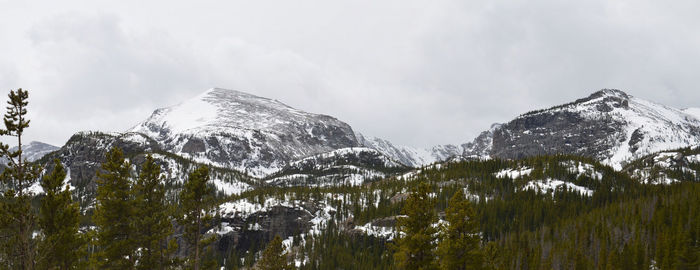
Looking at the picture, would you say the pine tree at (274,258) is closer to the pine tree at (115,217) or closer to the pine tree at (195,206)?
the pine tree at (195,206)

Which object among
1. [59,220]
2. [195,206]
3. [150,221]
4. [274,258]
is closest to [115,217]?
[150,221]

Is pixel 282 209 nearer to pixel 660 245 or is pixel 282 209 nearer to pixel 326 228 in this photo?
pixel 326 228

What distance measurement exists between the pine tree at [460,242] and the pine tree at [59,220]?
2603cm

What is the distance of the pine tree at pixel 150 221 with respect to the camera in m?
34.8

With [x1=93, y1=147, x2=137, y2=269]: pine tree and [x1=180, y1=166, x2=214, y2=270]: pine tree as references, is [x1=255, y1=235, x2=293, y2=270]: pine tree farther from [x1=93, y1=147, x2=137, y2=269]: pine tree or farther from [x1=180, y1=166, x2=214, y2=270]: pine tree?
[x1=93, y1=147, x2=137, y2=269]: pine tree

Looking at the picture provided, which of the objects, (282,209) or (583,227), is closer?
(583,227)

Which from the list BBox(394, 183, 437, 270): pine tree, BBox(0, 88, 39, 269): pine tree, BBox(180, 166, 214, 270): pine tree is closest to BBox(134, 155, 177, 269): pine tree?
BBox(180, 166, 214, 270): pine tree

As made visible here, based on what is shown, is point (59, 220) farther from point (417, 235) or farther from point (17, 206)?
point (417, 235)

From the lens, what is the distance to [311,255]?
500 feet

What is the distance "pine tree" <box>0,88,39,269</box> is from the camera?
21453 millimetres

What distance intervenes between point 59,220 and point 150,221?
6.71 meters

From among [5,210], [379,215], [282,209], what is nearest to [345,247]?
[379,215]

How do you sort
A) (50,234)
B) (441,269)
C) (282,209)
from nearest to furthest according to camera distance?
1. (50,234)
2. (441,269)
3. (282,209)

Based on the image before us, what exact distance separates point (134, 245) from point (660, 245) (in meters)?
112
